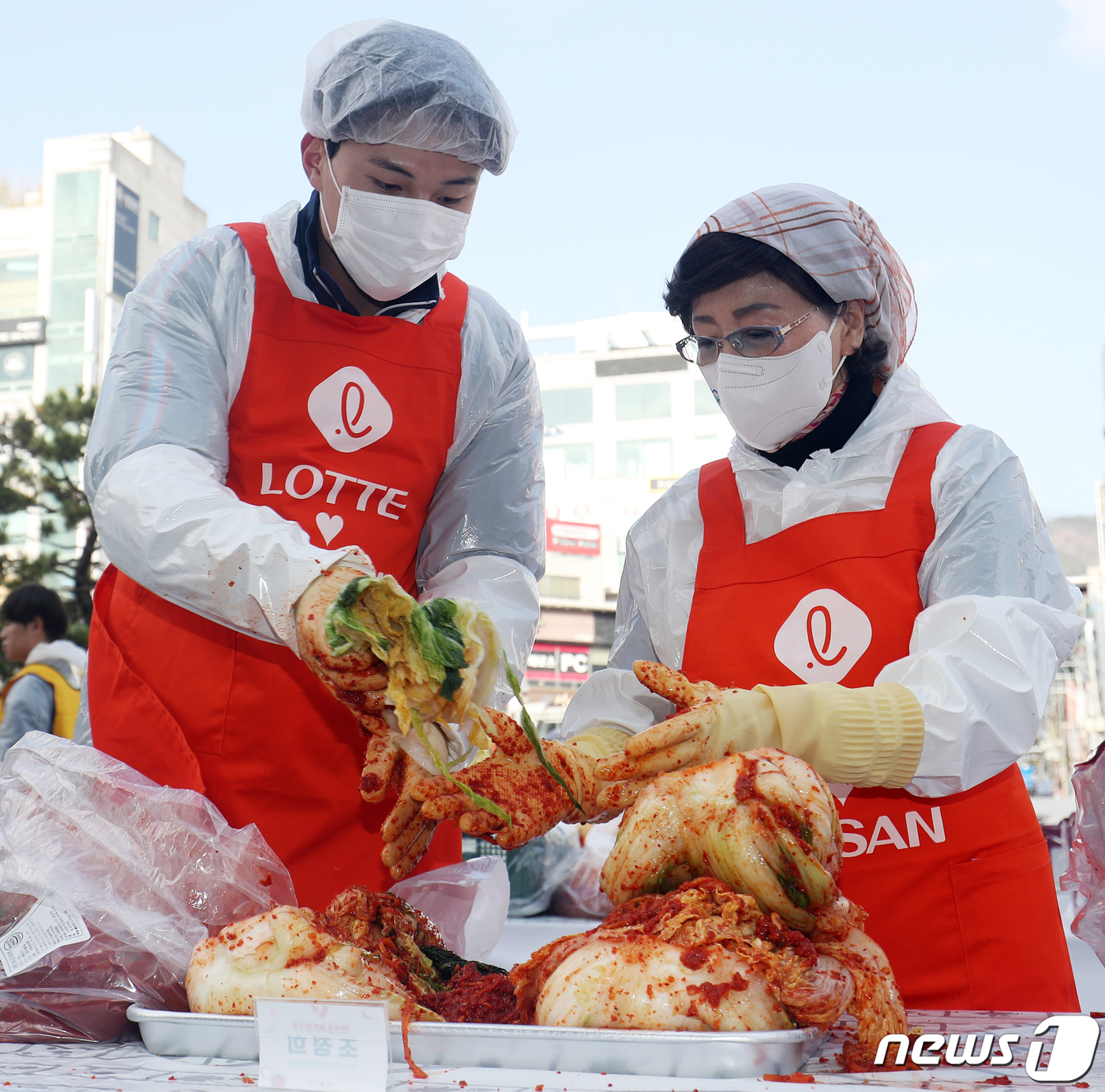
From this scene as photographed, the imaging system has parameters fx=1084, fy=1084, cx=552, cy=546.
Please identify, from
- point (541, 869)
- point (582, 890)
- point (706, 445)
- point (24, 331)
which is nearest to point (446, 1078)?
point (582, 890)

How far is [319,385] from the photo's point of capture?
217cm

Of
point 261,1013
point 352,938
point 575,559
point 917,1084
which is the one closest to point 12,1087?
point 261,1013

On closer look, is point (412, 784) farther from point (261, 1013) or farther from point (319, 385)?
point (319, 385)

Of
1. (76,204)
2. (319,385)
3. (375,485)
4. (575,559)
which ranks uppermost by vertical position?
(76,204)

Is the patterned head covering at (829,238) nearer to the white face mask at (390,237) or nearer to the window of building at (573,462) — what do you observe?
the white face mask at (390,237)

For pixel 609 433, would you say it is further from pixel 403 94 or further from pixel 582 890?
pixel 403 94

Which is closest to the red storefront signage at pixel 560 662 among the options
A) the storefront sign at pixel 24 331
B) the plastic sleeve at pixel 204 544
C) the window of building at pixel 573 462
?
the window of building at pixel 573 462

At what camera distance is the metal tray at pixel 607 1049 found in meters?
1.05

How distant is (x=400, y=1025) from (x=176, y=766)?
1002 millimetres

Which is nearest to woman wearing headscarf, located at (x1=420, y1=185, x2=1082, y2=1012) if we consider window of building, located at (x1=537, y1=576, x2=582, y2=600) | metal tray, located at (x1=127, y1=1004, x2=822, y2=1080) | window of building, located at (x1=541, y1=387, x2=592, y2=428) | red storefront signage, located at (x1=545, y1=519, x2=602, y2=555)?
metal tray, located at (x1=127, y1=1004, x2=822, y2=1080)

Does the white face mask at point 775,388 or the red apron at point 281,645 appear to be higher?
the white face mask at point 775,388

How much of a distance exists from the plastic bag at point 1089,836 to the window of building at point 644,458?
1754 inches

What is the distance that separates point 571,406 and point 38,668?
4296 cm

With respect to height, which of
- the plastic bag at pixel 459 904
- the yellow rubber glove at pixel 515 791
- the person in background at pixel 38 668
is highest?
the yellow rubber glove at pixel 515 791
